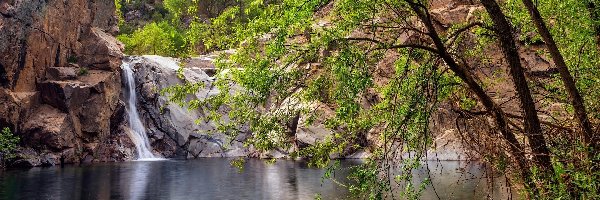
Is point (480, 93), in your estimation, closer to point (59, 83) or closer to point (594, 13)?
point (594, 13)

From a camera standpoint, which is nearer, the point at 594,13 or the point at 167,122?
the point at 594,13

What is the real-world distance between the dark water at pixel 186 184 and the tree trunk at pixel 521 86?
14.4m

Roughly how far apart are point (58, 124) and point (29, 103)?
3218 mm

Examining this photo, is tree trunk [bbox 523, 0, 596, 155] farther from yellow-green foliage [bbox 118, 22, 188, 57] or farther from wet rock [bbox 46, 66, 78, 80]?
yellow-green foliage [bbox 118, 22, 188, 57]

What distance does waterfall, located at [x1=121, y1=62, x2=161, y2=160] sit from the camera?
64062 millimetres

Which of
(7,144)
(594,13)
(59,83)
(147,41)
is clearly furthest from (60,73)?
(594,13)

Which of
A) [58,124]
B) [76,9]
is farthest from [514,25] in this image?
[76,9]

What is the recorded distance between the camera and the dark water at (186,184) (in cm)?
3084

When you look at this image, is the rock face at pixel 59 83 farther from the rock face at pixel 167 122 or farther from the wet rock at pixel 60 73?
the rock face at pixel 167 122

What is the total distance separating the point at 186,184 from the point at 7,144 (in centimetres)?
2285

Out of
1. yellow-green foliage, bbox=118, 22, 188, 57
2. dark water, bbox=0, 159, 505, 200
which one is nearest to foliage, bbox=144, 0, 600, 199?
dark water, bbox=0, 159, 505, 200

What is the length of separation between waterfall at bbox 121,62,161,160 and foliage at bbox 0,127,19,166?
13.8 m

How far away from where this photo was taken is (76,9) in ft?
Result: 209

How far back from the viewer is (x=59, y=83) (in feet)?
189
